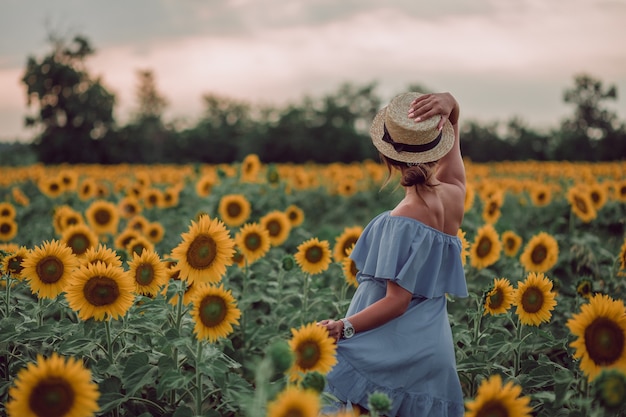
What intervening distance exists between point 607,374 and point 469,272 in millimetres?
3005

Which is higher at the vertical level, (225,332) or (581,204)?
(225,332)

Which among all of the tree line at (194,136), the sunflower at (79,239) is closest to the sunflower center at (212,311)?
the sunflower at (79,239)

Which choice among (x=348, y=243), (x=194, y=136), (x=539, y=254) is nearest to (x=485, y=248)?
(x=539, y=254)

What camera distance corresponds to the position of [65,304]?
2.92 metres

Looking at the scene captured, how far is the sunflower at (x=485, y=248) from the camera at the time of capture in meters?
4.04

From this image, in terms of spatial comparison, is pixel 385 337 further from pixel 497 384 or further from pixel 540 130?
pixel 540 130

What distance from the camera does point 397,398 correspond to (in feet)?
7.54

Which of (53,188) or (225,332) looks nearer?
(225,332)

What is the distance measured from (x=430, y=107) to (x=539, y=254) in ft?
6.88

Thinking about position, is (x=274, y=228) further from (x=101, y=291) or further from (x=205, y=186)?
(x=205, y=186)

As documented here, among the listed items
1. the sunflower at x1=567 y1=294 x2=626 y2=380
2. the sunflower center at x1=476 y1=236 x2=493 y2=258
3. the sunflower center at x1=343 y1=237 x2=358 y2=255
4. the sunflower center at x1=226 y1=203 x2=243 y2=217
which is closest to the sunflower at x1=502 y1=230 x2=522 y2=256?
the sunflower center at x1=476 y1=236 x2=493 y2=258

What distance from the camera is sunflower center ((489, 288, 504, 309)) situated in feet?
9.73

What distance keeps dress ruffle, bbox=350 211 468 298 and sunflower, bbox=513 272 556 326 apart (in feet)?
1.70

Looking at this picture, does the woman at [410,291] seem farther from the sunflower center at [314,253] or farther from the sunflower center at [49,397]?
the sunflower center at [314,253]
